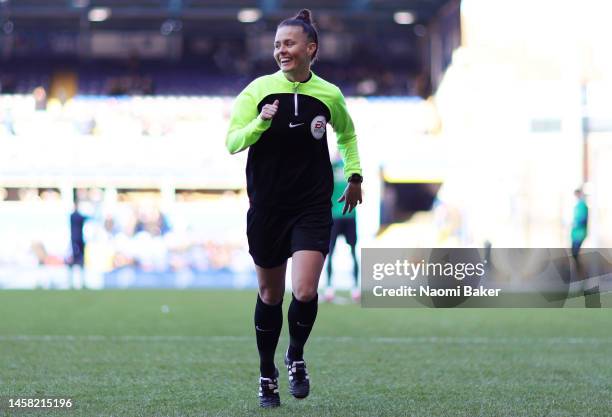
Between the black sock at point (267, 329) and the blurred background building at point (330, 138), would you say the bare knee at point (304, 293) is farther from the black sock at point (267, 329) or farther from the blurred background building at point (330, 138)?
the blurred background building at point (330, 138)

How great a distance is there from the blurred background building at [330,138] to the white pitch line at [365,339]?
43.4 feet

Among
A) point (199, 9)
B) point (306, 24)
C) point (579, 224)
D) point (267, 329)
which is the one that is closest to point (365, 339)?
point (267, 329)

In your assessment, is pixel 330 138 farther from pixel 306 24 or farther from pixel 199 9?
pixel 306 24

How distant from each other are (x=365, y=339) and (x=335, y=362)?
6.33 ft

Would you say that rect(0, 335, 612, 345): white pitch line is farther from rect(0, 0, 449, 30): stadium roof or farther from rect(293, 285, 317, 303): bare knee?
rect(0, 0, 449, 30): stadium roof

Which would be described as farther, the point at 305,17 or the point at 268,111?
the point at 305,17

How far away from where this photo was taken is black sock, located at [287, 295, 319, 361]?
5.43 metres

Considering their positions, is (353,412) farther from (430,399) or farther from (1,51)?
(1,51)

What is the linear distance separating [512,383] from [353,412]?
5.24 ft

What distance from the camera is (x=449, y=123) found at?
3019 centimetres

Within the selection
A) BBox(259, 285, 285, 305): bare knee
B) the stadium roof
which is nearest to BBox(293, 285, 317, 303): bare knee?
BBox(259, 285, 285, 305): bare knee

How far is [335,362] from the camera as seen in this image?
7.76 meters

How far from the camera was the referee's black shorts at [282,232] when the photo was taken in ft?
17.4

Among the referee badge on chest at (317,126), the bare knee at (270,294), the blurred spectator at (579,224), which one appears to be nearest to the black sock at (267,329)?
the bare knee at (270,294)
